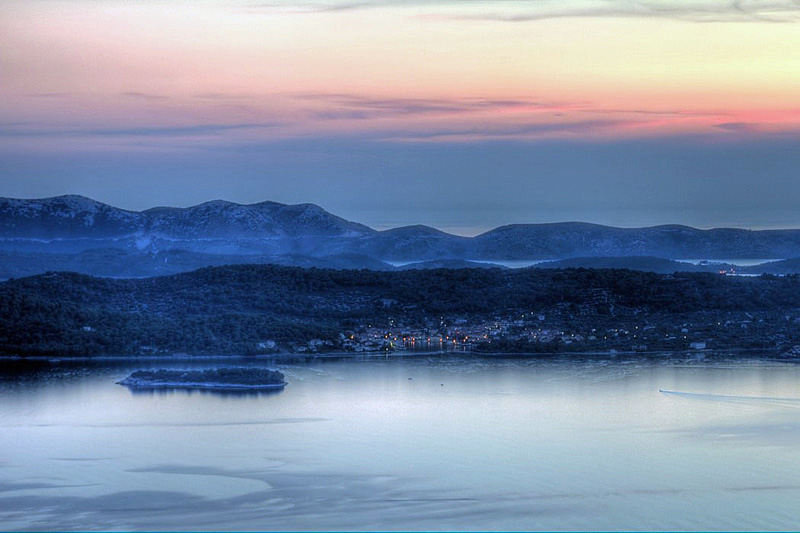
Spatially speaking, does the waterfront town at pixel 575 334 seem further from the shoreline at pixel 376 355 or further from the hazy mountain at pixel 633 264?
the hazy mountain at pixel 633 264

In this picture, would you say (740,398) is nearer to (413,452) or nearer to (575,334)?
(413,452)

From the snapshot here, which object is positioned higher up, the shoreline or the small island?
the shoreline

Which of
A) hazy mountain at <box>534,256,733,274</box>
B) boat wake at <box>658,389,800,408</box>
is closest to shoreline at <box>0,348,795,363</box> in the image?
boat wake at <box>658,389,800,408</box>

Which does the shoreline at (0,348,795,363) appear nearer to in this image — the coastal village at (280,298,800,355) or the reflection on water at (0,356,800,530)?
the coastal village at (280,298,800,355)

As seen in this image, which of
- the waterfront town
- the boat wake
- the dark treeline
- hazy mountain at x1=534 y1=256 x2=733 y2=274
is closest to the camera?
the boat wake

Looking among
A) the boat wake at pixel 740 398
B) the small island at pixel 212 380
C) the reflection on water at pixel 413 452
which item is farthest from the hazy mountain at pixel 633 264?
the boat wake at pixel 740 398

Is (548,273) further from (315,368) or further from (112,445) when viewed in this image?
(112,445)
